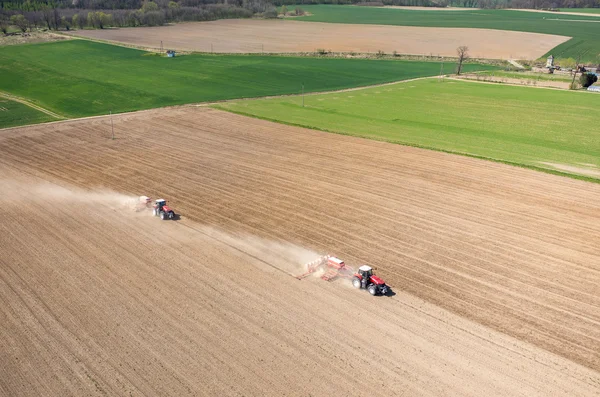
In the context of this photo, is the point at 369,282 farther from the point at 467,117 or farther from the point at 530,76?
the point at 530,76

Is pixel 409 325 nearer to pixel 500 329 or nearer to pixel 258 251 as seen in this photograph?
pixel 500 329

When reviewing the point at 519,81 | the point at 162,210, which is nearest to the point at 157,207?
the point at 162,210

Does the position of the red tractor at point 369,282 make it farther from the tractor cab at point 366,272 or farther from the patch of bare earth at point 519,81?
the patch of bare earth at point 519,81

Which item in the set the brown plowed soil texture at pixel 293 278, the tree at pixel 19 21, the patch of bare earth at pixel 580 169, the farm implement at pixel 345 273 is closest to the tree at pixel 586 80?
the patch of bare earth at pixel 580 169

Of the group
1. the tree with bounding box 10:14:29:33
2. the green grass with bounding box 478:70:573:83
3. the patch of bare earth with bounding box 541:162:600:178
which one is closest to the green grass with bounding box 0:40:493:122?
the green grass with bounding box 478:70:573:83

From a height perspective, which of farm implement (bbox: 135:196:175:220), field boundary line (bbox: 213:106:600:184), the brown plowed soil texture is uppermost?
field boundary line (bbox: 213:106:600:184)

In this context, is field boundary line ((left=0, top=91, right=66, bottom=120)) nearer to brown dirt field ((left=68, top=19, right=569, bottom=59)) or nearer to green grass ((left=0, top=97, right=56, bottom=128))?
green grass ((left=0, top=97, right=56, bottom=128))

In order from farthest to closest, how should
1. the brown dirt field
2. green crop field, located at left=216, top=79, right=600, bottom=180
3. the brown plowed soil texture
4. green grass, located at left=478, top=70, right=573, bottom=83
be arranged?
the brown dirt field
green grass, located at left=478, top=70, right=573, bottom=83
green crop field, located at left=216, top=79, right=600, bottom=180
the brown plowed soil texture

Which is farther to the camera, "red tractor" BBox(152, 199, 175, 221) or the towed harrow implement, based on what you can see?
"red tractor" BBox(152, 199, 175, 221)
